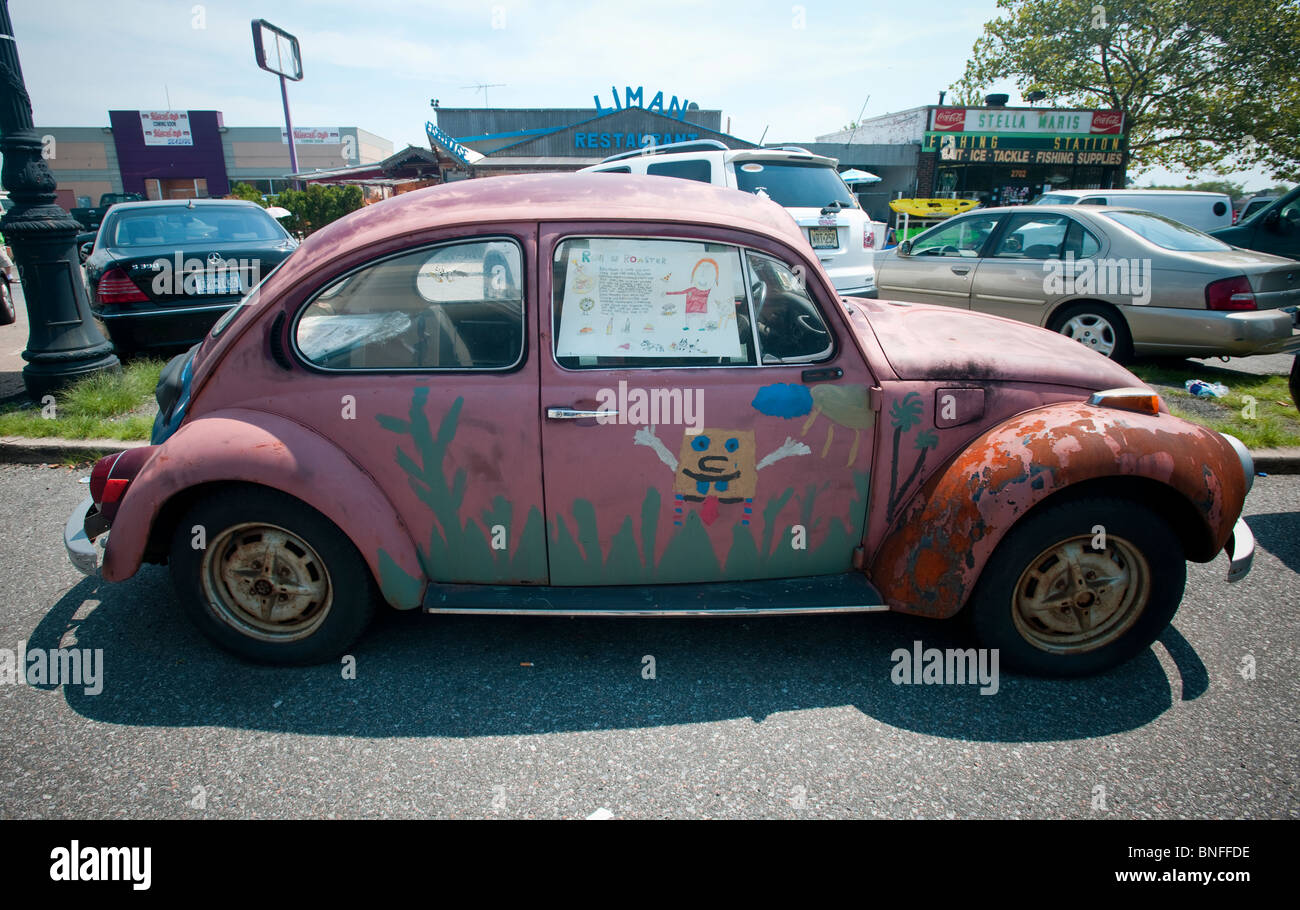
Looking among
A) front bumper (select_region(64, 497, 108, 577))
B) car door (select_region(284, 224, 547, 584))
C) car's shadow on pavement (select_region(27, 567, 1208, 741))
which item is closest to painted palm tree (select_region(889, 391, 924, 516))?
car's shadow on pavement (select_region(27, 567, 1208, 741))

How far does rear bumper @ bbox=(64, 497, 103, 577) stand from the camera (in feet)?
9.03

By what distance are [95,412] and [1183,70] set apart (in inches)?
1493

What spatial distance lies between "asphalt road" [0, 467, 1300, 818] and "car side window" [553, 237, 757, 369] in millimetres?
1254

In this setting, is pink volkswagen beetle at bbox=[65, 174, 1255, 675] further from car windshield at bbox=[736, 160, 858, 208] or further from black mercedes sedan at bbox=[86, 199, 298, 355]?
car windshield at bbox=[736, 160, 858, 208]

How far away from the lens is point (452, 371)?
8.54 feet

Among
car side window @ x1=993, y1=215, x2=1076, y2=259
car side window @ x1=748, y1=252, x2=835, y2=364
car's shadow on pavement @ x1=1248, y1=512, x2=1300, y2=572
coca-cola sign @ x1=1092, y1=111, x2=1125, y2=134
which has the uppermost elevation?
coca-cola sign @ x1=1092, y1=111, x2=1125, y2=134

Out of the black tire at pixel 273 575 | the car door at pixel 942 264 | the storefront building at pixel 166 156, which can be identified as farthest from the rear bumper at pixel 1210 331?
the storefront building at pixel 166 156

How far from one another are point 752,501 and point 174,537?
2.21 meters

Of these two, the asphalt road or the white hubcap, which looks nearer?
the asphalt road

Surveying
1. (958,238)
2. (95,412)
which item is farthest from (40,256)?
(958,238)

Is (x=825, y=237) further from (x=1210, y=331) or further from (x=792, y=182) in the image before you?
(x=1210, y=331)

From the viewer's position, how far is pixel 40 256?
578 cm
